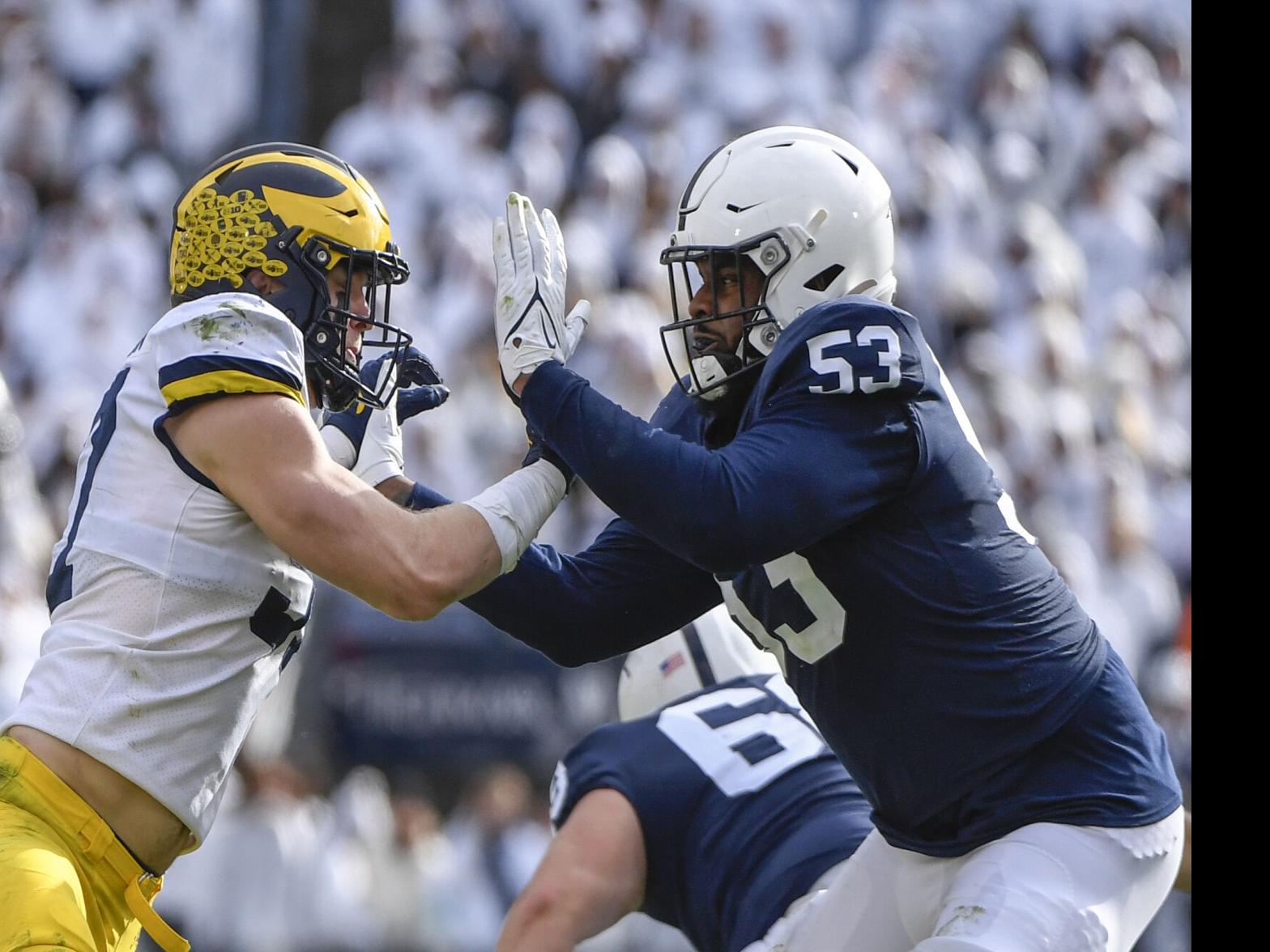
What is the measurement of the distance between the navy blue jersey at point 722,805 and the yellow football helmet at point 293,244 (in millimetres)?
1078

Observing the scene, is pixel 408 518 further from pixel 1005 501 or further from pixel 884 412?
pixel 1005 501

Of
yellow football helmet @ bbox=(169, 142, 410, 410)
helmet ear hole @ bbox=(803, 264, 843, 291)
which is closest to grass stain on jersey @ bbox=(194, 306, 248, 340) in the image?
yellow football helmet @ bbox=(169, 142, 410, 410)

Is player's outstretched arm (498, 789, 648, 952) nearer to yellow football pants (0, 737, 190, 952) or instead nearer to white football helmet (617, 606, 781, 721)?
white football helmet (617, 606, 781, 721)

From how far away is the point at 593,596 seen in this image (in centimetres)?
353

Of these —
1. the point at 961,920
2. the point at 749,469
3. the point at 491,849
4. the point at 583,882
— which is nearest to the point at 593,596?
the point at 583,882

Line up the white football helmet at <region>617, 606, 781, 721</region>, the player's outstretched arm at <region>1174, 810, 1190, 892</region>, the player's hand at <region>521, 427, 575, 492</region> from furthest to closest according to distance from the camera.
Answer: the white football helmet at <region>617, 606, 781, 721</region> < the player's outstretched arm at <region>1174, 810, 1190, 892</region> < the player's hand at <region>521, 427, 575, 492</region>

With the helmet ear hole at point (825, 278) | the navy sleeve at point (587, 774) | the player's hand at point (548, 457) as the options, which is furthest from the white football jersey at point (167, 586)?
the navy sleeve at point (587, 774)

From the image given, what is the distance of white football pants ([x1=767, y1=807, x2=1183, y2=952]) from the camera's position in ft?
9.14

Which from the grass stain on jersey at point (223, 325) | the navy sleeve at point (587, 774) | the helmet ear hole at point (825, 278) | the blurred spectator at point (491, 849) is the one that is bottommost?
the blurred spectator at point (491, 849)

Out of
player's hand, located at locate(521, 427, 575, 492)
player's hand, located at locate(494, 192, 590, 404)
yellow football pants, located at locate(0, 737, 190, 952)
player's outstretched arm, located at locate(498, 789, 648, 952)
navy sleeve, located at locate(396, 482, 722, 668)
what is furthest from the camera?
player's outstretched arm, located at locate(498, 789, 648, 952)

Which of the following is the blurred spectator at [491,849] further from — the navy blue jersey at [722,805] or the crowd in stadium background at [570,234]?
the navy blue jersey at [722,805]

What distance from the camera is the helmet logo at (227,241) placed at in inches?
124

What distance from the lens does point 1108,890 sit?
287 centimetres
